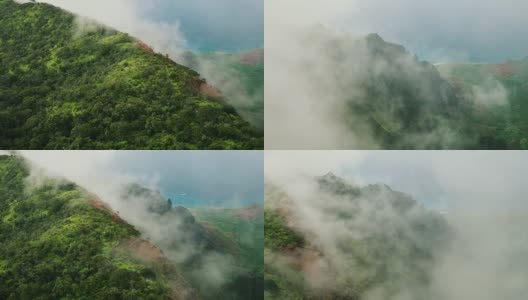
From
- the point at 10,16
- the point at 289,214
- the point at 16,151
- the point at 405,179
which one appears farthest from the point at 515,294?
the point at 10,16

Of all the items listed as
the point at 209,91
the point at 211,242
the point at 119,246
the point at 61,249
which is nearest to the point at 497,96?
the point at 209,91

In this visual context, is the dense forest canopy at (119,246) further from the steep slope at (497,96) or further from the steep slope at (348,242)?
the steep slope at (497,96)

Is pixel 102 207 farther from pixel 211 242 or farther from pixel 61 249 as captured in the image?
pixel 211 242

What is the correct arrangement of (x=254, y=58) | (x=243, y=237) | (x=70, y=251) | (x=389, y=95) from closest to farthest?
(x=70, y=251) < (x=243, y=237) < (x=254, y=58) < (x=389, y=95)

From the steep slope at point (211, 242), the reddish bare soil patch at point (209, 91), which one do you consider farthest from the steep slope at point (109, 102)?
the steep slope at point (211, 242)

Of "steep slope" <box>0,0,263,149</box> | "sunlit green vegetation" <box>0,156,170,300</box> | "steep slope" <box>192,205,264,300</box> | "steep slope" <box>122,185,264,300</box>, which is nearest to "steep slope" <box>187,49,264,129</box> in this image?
"steep slope" <box>0,0,263,149</box>

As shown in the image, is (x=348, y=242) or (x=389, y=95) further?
(x=389, y=95)
